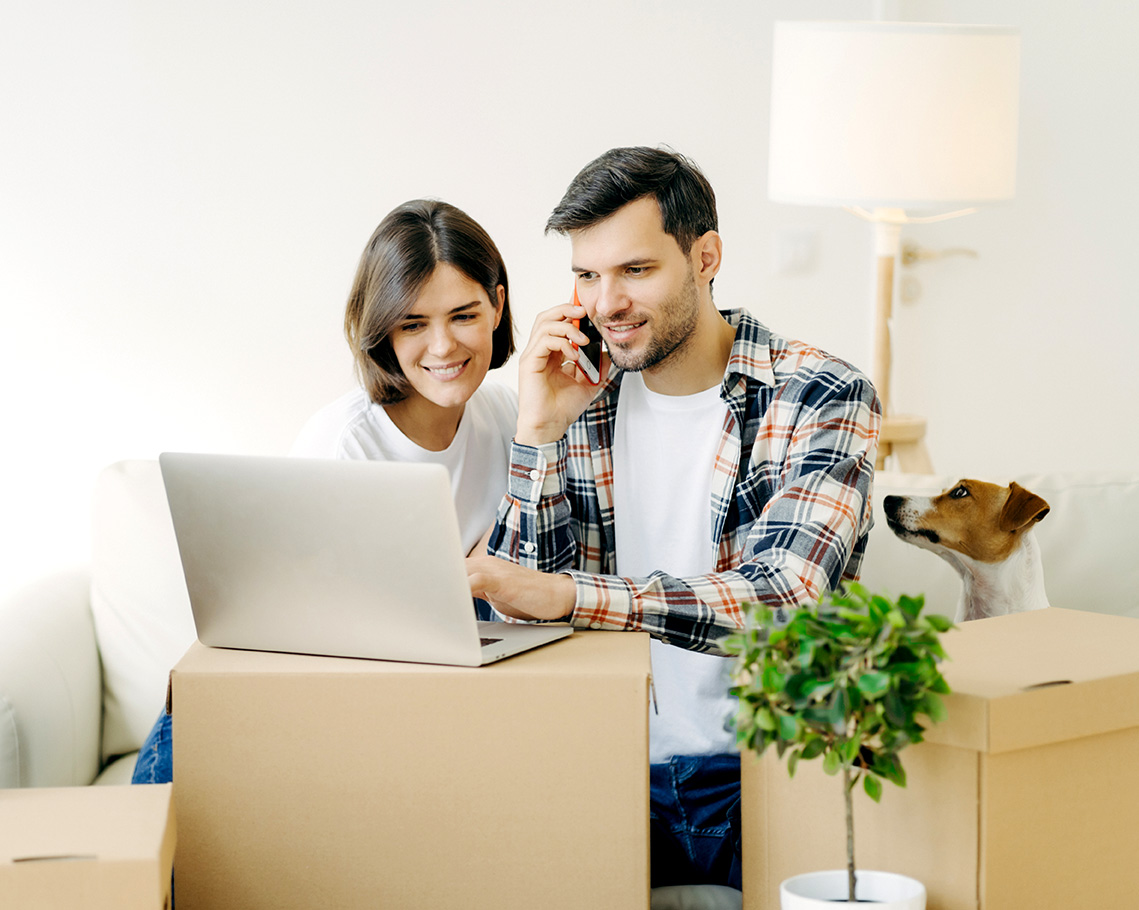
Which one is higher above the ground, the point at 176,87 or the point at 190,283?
the point at 176,87

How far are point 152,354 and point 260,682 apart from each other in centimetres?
171

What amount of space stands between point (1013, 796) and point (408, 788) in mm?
473

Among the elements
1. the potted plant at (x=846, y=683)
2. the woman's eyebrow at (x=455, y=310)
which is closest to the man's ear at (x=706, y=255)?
the woman's eyebrow at (x=455, y=310)

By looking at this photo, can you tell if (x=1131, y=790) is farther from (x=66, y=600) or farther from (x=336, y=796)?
(x=66, y=600)

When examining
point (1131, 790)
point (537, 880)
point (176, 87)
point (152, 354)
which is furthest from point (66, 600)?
point (1131, 790)

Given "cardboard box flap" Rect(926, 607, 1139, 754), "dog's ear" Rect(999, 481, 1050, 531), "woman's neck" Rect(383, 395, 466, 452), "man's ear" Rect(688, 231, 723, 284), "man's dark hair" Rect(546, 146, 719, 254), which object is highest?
"man's dark hair" Rect(546, 146, 719, 254)

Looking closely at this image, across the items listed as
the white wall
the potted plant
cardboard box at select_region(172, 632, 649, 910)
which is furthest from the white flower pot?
the white wall

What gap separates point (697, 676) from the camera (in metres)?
1.35

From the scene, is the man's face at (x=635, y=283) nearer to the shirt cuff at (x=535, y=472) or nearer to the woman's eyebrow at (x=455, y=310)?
the shirt cuff at (x=535, y=472)

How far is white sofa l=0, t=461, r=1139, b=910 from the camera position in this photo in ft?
5.40

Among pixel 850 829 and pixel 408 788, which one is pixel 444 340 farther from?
pixel 850 829

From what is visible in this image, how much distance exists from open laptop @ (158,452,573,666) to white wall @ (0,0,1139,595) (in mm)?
1581

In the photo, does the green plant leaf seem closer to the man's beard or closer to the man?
the man

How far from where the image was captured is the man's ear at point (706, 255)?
56.4 inches
